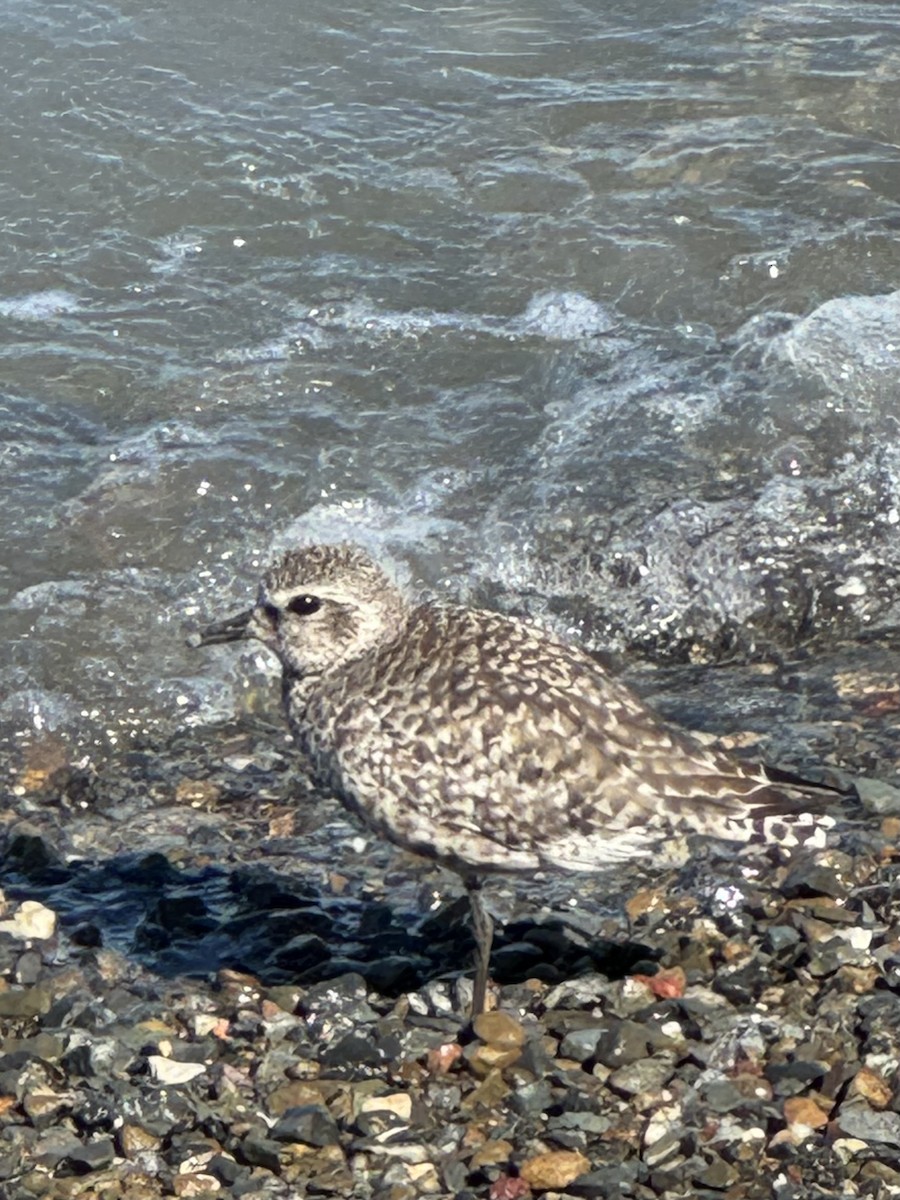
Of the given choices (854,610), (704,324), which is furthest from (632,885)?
(704,324)

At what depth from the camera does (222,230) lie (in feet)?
34.1

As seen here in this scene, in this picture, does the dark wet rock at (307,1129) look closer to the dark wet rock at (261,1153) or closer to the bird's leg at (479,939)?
the dark wet rock at (261,1153)

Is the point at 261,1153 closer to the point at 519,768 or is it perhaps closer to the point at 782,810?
the point at 519,768

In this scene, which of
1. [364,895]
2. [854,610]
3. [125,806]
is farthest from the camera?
[854,610]

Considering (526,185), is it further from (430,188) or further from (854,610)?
(854,610)

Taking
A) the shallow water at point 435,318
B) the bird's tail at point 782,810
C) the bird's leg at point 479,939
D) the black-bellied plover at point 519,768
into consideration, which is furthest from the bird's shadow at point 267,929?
the shallow water at point 435,318

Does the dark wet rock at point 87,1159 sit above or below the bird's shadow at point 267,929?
above

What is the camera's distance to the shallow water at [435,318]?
25.7 feet

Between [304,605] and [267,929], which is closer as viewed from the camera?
[304,605]

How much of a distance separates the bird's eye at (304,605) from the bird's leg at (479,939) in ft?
3.23

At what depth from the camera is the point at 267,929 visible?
591 cm

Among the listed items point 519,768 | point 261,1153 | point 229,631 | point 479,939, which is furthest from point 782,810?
point 229,631

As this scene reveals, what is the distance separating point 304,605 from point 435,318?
4.06 meters

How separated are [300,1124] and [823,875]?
1896mm
